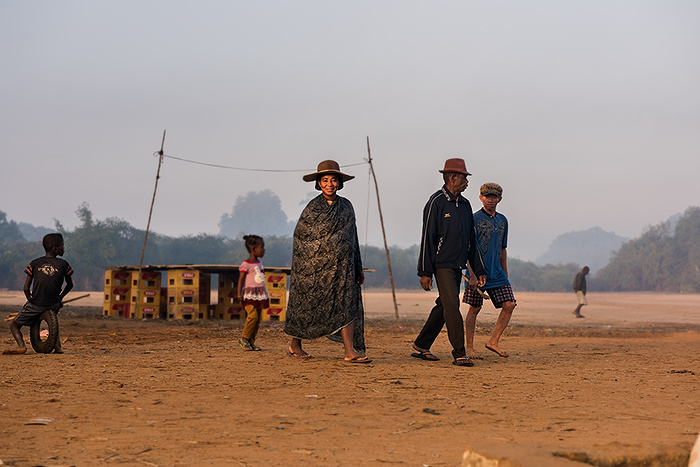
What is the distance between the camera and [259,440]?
3729 millimetres

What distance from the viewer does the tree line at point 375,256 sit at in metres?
64.1

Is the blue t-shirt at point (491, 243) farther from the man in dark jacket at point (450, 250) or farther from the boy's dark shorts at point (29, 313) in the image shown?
the boy's dark shorts at point (29, 313)

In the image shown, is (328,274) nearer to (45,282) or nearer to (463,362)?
(463,362)

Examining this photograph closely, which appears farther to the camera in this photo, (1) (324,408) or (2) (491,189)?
(2) (491,189)

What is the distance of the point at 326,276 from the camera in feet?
23.6

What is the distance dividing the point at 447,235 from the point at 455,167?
31.0 inches

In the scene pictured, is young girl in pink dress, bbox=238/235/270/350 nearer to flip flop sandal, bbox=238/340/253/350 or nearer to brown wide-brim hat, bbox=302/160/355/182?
flip flop sandal, bbox=238/340/253/350

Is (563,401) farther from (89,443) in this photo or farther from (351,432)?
(89,443)

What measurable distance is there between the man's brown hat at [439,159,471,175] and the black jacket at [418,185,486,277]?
20cm

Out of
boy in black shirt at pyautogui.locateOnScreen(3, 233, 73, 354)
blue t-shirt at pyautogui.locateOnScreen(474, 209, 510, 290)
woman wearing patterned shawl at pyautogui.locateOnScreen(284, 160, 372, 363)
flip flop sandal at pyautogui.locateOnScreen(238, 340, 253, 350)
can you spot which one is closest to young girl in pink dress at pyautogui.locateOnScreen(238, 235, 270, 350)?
flip flop sandal at pyautogui.locateOnScreen(238, 340, 253, 350)

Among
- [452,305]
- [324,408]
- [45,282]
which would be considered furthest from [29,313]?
[452,305]

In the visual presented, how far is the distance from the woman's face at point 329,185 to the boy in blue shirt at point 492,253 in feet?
5.85

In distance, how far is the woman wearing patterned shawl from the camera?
711cm

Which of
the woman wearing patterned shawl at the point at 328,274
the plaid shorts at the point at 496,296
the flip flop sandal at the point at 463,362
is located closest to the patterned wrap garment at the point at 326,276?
the woman wearing patterned shawl at the point at 328,274
